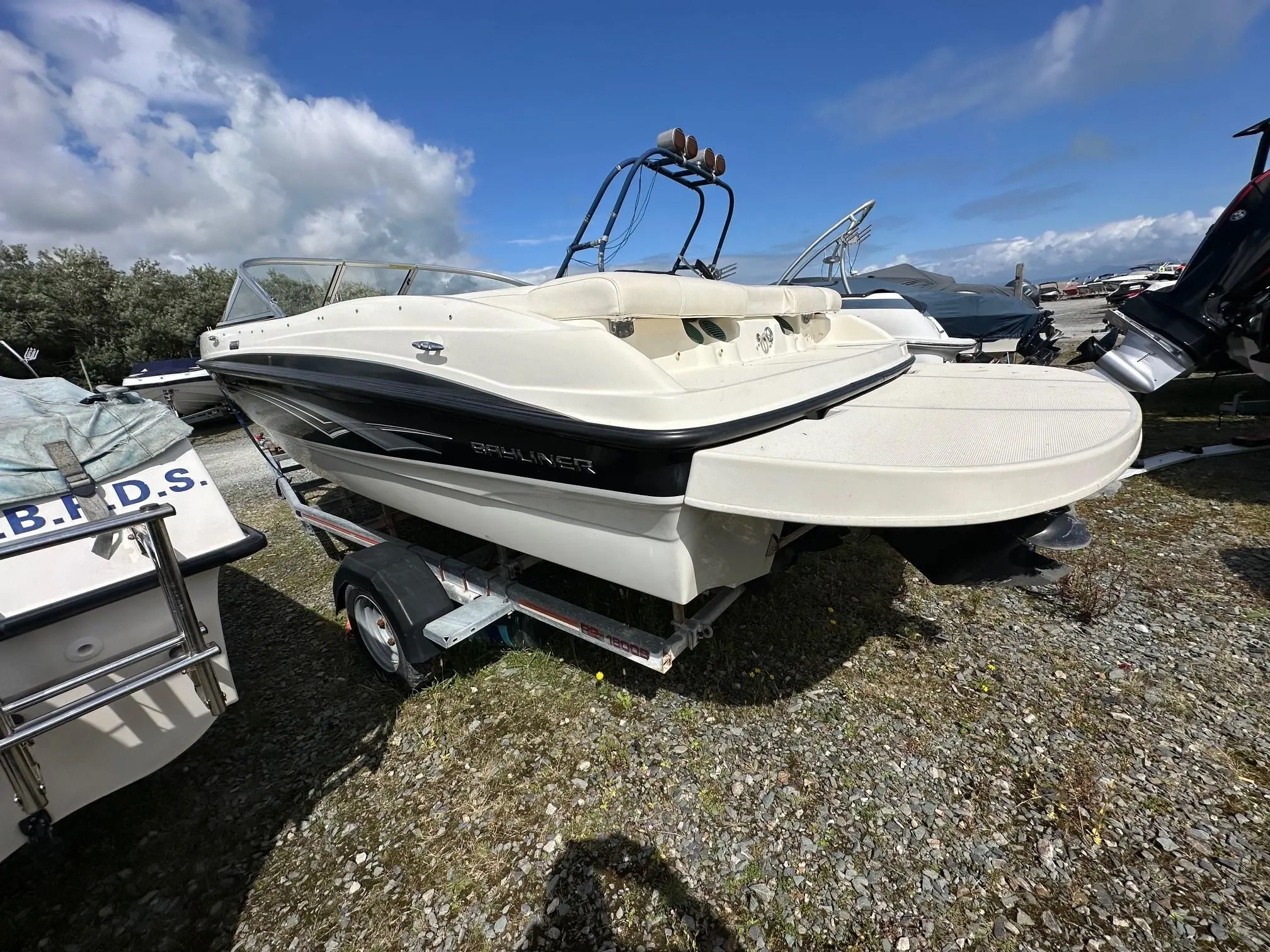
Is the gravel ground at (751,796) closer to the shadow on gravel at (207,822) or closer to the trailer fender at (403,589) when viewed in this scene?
the shadow on gravel at (207,822)

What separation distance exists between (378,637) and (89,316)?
738 inches

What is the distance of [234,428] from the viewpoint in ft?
37.6

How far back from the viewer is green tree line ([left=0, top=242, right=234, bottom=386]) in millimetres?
14273

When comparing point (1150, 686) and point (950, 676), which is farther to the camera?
point (950, 676)

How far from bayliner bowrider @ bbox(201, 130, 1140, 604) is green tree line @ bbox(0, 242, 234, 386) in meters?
16.4

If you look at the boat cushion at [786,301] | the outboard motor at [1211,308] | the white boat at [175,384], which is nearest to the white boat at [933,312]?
the outboard motor at [1211,308]

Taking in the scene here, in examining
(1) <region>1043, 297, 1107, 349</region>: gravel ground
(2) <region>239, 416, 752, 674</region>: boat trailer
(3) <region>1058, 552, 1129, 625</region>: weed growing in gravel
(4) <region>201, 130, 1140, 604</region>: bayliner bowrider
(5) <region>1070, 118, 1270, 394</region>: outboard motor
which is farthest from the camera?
(1) <region>1043, 297, 1107, 349</region>: gravel ground

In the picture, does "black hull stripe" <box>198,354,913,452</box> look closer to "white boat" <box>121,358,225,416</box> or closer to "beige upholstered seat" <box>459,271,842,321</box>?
"beige upholstered seat" <box>459,271,842,321</box>

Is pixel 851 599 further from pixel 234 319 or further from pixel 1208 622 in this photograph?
pixel 234 319

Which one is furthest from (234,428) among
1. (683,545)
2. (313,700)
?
(683,545)

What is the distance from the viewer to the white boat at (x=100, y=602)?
1554 mm

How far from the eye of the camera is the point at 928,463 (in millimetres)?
1493

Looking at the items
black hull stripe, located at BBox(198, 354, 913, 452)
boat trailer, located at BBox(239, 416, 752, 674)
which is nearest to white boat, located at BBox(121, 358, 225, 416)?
black hull stripe, located at BBox(198, 354, 913, 452)

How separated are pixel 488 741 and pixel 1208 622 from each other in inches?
135
